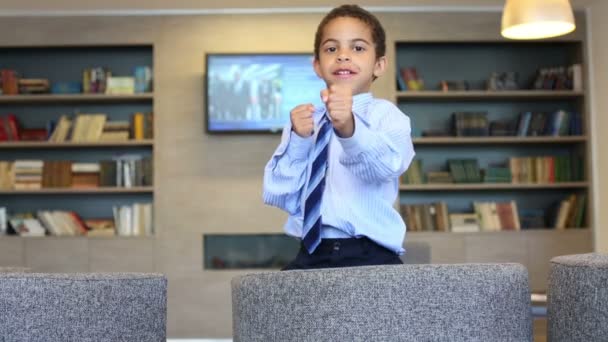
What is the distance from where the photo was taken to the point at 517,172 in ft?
21.9

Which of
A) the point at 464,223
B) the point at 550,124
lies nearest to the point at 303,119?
the point at 464,223

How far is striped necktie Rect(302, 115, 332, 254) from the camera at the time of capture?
1.57m

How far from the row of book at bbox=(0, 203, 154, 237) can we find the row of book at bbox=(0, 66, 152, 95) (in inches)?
37.0

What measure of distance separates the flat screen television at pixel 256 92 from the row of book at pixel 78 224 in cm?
91

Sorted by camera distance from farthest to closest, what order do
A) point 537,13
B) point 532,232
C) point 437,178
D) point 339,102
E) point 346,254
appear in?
point 437,178 → point 532,232 → point 537,13 → point 346,254 → point 339,102

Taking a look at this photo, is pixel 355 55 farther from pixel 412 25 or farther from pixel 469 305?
pixel 412 25

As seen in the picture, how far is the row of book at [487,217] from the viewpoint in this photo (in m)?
6.55

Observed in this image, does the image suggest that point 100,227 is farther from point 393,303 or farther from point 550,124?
point 393,303

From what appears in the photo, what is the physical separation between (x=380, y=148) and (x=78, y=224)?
552 centimetres

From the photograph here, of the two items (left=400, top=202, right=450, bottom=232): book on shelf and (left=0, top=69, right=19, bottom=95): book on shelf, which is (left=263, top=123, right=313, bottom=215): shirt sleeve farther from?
(left=0, top=69, right=19, bottom=95): book on shelf

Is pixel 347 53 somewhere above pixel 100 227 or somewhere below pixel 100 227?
above

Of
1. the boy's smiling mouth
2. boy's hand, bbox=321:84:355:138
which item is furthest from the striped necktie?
boy's hand, bbox=321:84:355:138

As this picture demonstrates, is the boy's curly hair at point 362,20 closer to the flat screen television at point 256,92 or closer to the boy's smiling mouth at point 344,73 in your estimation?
the boy's smiling mouth at point 344,73

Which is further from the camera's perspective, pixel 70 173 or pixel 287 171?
pixel 70 173
